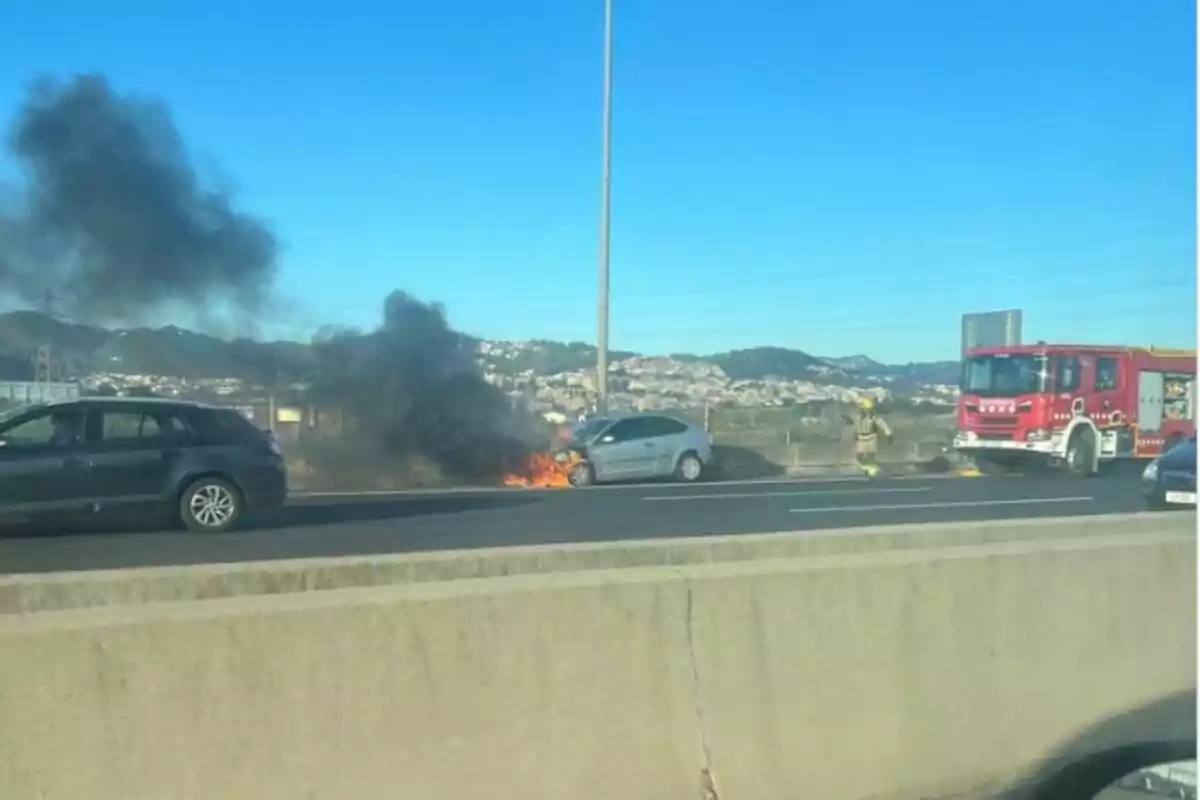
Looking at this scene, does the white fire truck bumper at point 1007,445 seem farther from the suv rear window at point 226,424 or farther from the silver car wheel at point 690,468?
the suv rear window at point 226,424

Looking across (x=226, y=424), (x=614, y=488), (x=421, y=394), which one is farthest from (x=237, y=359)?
(x=226, y=424)

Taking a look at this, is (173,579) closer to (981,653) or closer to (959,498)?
(981,653)

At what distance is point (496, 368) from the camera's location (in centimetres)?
3394

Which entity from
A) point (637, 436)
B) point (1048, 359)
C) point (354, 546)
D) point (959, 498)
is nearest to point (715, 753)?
point (354, 546)

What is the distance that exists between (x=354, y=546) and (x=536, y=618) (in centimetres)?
1049

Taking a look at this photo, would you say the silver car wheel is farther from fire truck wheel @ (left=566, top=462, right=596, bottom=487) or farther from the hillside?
the hillside

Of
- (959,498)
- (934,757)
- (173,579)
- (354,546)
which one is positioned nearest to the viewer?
(934,757)

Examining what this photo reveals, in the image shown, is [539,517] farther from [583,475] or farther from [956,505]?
[583,475]

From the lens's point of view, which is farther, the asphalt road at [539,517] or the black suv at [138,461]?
the black suv at [138,461]

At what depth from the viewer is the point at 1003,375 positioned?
95.0ft

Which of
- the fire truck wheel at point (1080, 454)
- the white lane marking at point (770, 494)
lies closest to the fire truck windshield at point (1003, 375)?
the fire truck wheel at point (1080, 454)

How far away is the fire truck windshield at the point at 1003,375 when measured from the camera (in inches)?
1122

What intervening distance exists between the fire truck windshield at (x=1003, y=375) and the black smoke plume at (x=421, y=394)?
371 inches

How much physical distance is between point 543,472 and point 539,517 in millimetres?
9725
